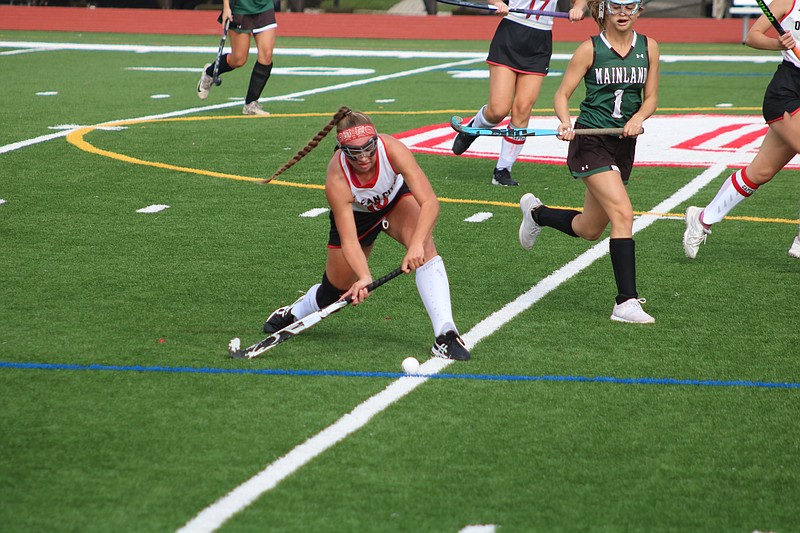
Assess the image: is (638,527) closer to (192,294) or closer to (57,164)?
(192,294)

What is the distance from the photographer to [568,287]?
7316 millimetres

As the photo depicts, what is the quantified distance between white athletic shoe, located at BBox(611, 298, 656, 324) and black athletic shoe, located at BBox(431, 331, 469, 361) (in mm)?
1102

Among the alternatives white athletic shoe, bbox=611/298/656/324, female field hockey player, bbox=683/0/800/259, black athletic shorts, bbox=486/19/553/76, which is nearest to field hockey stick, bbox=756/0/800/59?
female field hockey player, bbox=683/0/800/259

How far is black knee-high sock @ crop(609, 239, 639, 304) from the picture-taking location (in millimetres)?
6609

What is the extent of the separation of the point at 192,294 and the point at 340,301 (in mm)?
1430

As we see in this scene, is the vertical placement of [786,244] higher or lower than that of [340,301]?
lower

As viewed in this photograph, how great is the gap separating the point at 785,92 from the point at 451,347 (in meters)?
3.08

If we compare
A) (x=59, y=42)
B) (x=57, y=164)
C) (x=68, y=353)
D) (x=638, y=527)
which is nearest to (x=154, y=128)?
(x=57, y=164)

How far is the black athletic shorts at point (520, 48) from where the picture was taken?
10.1m

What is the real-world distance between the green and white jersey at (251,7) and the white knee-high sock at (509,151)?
15.1 feet

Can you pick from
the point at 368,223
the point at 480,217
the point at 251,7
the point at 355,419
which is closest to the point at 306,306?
the point at 368,223

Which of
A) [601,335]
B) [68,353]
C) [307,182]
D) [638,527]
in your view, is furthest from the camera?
[307,182]

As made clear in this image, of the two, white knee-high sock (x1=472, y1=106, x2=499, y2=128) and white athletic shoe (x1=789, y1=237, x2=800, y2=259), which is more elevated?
white knee-high sock (x1=472, y1=106, x2=499, y2=128)

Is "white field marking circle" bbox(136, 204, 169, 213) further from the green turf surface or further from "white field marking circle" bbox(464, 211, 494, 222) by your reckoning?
"white field marking circle" bbox(464, 211, 494, 222)
